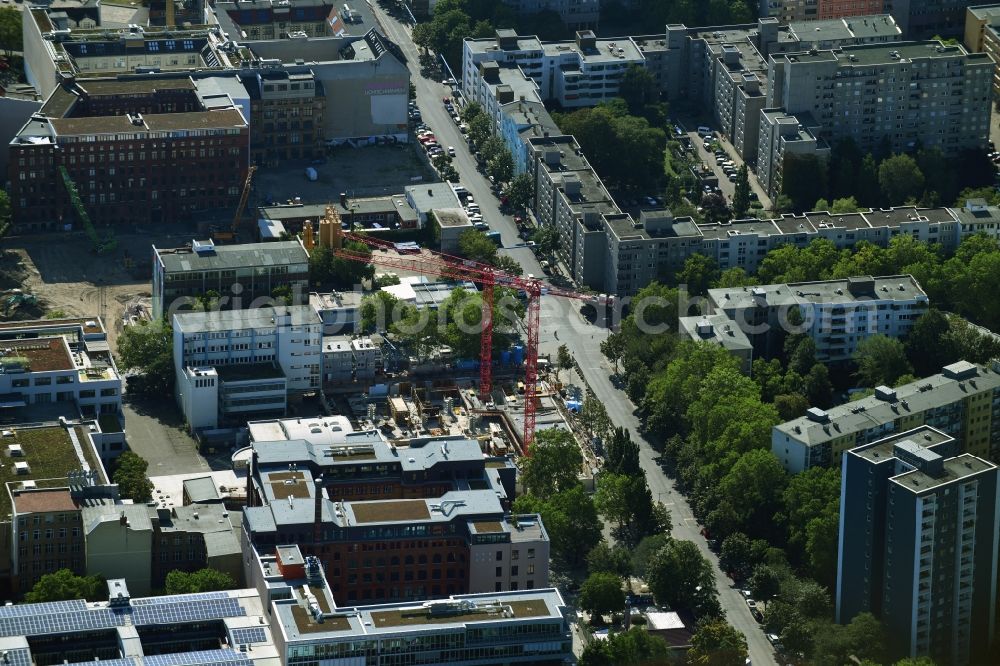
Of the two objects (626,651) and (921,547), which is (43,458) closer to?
(626,651)

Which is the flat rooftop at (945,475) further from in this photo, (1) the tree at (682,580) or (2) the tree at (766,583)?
(1) the tree at (682,580)

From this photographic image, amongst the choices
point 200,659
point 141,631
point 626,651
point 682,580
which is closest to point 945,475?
point 682,580

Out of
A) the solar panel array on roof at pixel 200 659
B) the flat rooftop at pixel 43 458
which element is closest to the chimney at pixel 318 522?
the solar panel array on roof at pixel 200 659

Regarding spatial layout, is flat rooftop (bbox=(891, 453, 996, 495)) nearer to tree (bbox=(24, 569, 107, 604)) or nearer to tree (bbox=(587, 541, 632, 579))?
tree (bbox=(587, 541, 632, 579))

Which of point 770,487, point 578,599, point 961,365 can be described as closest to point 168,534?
point 578,599

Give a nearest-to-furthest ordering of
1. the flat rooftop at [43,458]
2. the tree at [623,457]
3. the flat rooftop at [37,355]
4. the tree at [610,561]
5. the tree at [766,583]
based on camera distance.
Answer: the flat rooftop at [43,458] < the tree at [766,583] < the tree at [610,561] < the tree at [623,457] < the flat rooftop at [37,355]

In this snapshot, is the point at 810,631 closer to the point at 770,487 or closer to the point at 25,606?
the point at 770,487

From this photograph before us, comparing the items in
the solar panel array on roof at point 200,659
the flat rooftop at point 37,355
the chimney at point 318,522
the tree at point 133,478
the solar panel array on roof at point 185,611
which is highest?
the flat rooftop at point 37,355

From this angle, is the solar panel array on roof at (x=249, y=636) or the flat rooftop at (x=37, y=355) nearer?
the solar panel array on roof at (x=249, y=636)
